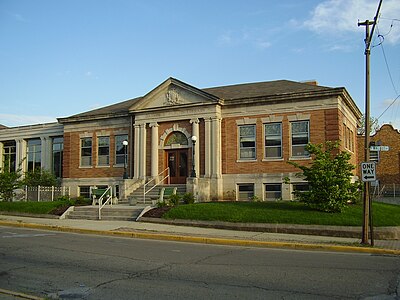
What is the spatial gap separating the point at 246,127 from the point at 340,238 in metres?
12.0

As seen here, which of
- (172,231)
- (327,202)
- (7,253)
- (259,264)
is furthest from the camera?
(327,202)

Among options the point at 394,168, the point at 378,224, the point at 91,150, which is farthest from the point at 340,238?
the point at 394,168

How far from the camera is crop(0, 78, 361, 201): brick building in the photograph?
83.4 ft

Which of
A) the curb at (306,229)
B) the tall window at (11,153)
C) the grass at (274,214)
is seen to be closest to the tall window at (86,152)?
the tall window at (11,153)

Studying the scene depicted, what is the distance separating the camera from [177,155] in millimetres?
28562

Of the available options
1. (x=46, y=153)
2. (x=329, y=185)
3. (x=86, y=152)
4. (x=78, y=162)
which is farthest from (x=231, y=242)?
(x=46, y=153)

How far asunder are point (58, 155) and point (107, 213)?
53.4 ft

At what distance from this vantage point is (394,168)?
44.3 metres

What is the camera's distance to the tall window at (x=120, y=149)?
3095cm

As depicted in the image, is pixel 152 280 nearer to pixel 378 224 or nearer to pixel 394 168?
pixel 378 224

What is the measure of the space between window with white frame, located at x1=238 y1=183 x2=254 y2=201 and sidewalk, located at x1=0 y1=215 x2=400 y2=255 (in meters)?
8.32

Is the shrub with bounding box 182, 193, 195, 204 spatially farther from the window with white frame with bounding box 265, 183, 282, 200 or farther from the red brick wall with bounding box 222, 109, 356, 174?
the window with white frame with bounding box 265, 183, 282, 200

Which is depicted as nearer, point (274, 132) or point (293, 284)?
point (293, 284)

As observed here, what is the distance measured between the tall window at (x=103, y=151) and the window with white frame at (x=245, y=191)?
33.6 ft
